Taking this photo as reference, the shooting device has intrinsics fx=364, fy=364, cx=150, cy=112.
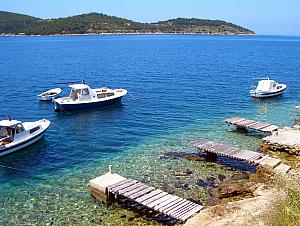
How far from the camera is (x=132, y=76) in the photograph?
74.1 metres

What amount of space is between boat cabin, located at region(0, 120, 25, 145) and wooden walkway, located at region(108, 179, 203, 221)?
12840 millimetres

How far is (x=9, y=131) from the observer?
3117cm

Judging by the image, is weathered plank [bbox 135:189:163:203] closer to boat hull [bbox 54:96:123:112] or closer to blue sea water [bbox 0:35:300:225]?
blue sea water [bbox 0:35:300:225]

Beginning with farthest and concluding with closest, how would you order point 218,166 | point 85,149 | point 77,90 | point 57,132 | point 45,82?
point 45,82 → point 77,90 → point 57,132 → point 85,149 → point 218,166

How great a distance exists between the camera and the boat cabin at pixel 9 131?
3067 centimetres

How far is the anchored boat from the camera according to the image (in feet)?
149

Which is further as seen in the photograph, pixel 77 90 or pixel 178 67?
pixel 178 67

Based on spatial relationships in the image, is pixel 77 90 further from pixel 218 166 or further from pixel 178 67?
pixel 178 67

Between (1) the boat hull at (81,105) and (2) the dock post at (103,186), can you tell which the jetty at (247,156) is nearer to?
(2) the dock post at (103,186)

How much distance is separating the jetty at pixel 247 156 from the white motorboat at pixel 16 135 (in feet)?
47.9

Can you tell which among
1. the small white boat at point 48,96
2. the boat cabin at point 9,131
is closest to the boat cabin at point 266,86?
the small white boat at point 48,96

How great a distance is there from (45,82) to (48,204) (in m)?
47.8

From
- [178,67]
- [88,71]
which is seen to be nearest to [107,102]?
[88,71]

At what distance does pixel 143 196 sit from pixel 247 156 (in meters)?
9.99
